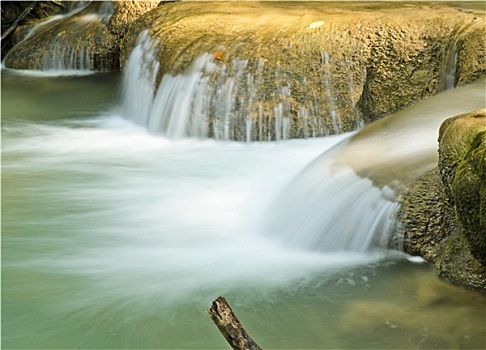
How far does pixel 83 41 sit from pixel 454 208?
6820 mm

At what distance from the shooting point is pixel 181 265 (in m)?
4.92

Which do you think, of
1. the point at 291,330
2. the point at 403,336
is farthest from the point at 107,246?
the point at 403,336

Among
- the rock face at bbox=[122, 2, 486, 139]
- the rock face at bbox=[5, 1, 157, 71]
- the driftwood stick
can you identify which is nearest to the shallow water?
the rock face at bbox=[122, 2, 486, 139]

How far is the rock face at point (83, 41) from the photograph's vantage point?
10195mm

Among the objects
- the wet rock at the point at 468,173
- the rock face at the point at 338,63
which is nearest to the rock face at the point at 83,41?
the rock face at the point at 338,63

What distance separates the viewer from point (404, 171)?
16.4ft

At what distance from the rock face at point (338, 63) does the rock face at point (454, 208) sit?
217 centimetres

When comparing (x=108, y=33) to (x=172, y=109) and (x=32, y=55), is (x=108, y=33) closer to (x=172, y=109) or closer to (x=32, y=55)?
(x=32, y=55)

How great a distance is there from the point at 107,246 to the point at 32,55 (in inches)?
228

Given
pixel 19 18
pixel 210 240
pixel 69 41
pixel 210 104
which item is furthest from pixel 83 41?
pixel 210 240

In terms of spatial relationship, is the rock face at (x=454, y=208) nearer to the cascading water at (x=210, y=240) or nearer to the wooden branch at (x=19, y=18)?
the cascading water at (x=210, y=240)

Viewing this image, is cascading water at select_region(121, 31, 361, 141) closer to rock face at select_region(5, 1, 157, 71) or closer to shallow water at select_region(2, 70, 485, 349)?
shallow water at select_region(2, 70, 485, 349)

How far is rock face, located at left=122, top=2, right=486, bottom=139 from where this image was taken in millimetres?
6895

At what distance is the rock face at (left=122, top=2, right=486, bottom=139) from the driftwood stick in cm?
464
